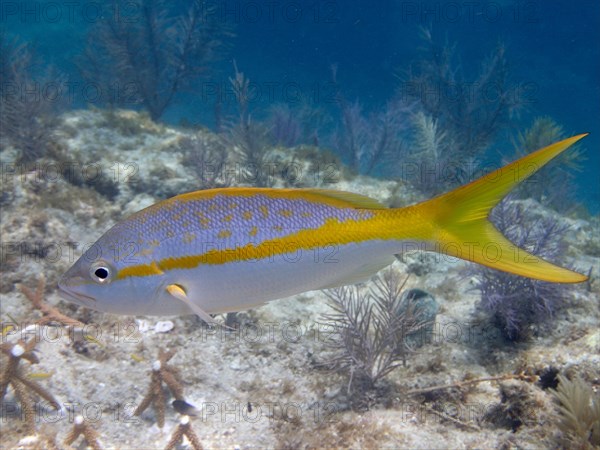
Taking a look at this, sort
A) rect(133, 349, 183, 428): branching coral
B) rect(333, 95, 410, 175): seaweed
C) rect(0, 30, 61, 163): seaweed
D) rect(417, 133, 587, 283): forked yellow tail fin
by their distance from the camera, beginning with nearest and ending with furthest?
1. rect(417, 133, 587, 283): forked yellow tail fin
2. rect(133, 349, 183, 428): branching coral
3. rect(0, 30, 61, 163): seaweed
4. rect(333, 95, 410, 175): seaweed

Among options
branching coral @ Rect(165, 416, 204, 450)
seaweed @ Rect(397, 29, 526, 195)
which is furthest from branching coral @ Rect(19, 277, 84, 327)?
seaweed @ Rect(397, 29, 526, 195)

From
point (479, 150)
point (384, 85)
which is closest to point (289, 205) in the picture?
point (479, 150)

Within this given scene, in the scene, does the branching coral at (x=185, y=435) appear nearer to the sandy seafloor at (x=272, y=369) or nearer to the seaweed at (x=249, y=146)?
the sandy seafloor at (x=272, y=369)

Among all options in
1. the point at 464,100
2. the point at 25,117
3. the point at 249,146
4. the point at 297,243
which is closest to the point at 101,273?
the point at 297,243

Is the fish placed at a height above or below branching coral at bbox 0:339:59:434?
above

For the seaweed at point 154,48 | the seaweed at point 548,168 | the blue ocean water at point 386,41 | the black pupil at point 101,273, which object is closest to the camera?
the black pupil at point 101,273

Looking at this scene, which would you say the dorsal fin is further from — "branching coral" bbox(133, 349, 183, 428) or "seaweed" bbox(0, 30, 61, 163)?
"seaweed" bbox(0, 30, 61, 163)

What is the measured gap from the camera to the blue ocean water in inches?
1663

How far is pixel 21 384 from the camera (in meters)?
3.45

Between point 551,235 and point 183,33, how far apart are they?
1249 cm

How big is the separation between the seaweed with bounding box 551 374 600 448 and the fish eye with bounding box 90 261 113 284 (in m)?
3.29

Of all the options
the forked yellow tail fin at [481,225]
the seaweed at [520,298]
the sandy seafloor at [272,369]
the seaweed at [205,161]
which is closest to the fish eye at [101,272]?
the forked yellow tail fin at [481,225]

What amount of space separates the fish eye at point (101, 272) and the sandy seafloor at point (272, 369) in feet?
7.00

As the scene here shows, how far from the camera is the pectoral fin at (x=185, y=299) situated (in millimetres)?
1900
